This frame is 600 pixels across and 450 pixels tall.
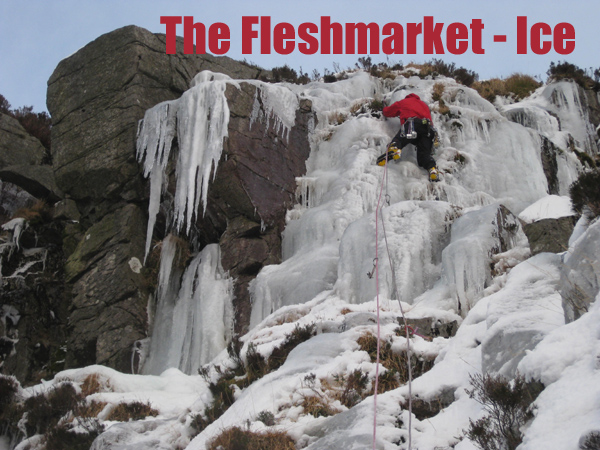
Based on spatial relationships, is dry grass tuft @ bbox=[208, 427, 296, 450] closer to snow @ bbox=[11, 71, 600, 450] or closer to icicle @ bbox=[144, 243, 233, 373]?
snow @ bbox=[11, 71, 600, 450]

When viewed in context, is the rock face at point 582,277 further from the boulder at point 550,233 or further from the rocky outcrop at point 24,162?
the rocky outcrop at point 24,162

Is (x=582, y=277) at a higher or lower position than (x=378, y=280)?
lower

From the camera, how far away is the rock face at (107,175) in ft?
31.5

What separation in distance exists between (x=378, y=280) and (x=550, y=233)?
2074mm

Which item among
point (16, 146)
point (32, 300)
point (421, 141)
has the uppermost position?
point (16, 146)

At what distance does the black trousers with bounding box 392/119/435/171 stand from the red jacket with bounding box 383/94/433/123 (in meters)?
0.28

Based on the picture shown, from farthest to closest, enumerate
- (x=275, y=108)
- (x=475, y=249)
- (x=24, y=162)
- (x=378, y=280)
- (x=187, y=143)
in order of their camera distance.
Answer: (x=24, y=162)
(x=275, y=108)
(x=187, y=143)
(x=378, y=280)
(x=475, y=249)

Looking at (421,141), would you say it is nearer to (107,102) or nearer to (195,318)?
(195,318)

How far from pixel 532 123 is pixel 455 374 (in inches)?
370

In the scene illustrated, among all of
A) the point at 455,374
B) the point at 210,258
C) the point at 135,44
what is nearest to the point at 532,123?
the point at 210,258

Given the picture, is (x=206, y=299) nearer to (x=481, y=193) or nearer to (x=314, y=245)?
(x=314, y=245)

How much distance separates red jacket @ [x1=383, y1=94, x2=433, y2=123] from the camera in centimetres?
1087

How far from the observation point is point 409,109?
10930 mm

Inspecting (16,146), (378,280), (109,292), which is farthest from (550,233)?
(16,146)
